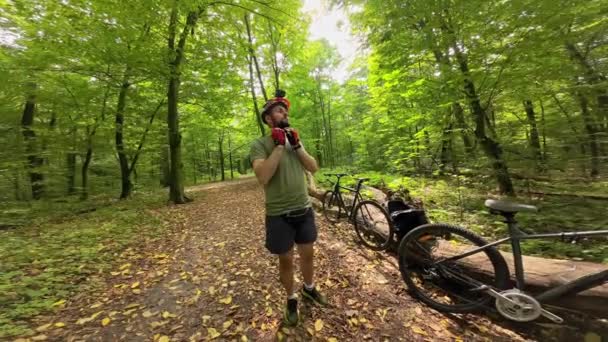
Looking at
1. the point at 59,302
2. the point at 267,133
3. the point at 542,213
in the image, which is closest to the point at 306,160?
the point at 267,133

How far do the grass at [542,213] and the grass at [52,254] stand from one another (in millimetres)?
5662

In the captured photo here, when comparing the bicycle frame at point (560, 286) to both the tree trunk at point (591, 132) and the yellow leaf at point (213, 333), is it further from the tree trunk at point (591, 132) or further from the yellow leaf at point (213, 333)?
the tree trunk at point (591, 132)

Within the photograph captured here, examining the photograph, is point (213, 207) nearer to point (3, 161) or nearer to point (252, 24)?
point (3, 161)

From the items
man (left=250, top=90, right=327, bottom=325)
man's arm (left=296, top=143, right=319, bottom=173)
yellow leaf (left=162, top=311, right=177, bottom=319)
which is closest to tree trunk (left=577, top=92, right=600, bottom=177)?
man's arm (left=296, top=143, right=319, bottom=173)

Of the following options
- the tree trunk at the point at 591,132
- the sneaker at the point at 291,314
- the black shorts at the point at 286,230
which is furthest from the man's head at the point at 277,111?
the tree trunk at the point at 591,132

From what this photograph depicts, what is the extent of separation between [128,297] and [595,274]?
15.6ft

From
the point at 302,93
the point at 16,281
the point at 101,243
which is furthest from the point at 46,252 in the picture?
the point at 302,93

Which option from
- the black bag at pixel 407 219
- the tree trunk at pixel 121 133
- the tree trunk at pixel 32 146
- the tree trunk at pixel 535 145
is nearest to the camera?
the black bag at pixel 407 219

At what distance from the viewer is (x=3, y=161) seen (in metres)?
6.53

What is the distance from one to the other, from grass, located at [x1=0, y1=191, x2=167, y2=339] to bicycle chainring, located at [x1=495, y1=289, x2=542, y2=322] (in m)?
4.49

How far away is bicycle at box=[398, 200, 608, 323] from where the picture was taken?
219cm

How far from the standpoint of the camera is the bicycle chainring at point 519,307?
2.17 meters

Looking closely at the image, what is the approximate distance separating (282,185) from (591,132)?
551 cm

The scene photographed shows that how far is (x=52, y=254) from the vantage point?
3984 millimetres
